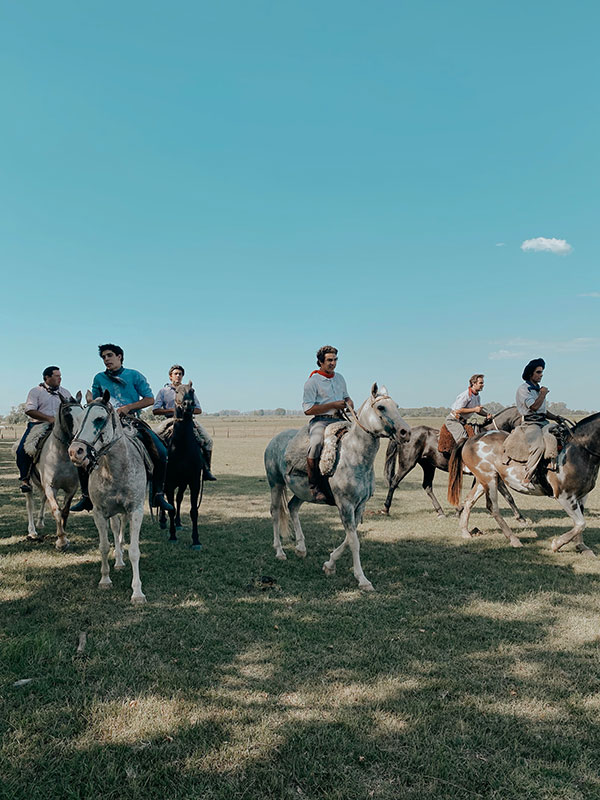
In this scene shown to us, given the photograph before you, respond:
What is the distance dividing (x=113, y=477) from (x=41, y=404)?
372 cm

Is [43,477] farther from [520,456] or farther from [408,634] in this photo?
[520,456]

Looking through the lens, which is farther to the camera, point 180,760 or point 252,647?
point 252,647

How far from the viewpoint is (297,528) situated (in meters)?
8.02

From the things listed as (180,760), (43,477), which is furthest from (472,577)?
(43,477)

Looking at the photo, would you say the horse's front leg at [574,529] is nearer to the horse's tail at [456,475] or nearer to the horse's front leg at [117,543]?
the horse's tail at [456,475]

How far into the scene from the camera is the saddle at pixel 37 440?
8430mm

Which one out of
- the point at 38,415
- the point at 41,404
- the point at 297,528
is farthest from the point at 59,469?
the point at 297,528

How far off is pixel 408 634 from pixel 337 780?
2.25 metres

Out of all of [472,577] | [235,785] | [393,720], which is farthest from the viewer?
[472,577]

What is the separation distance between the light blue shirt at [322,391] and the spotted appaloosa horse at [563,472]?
3756 millimetres

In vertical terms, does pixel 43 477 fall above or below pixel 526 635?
above

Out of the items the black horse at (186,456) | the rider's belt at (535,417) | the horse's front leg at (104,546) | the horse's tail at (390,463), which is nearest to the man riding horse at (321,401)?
the black horse at (186,456)

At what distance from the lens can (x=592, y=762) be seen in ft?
9.86

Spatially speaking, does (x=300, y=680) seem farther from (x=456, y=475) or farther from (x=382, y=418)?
(x=456, y=475)
